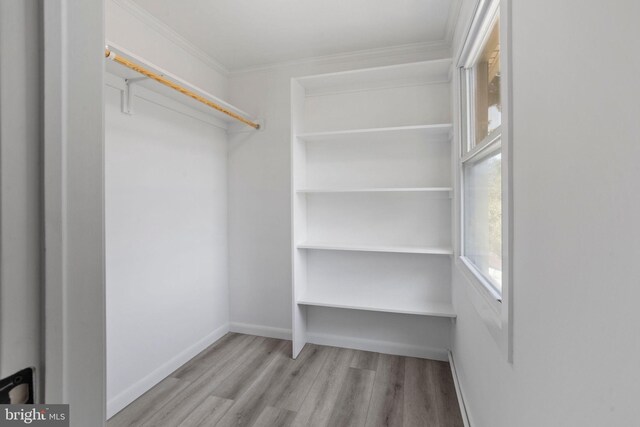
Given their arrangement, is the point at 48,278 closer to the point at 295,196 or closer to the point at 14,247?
the point at 14,247

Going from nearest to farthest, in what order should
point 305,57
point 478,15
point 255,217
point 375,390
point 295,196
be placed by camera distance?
point 478,15 → point 375,390 → point 295,196 → point 305,57 → point 255,217

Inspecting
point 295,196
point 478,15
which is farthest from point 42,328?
point 295,196

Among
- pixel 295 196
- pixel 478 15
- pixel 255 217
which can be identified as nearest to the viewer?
pixel 478 15

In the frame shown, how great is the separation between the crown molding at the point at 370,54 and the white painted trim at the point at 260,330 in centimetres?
246

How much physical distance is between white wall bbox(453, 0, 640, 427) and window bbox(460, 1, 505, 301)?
238 mm

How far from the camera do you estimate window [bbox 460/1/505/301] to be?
4.05 feet

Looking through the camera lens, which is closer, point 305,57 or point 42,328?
point 42,328

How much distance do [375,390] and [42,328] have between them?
2.04 meters

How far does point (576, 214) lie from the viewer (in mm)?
597

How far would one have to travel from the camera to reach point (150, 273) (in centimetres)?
203

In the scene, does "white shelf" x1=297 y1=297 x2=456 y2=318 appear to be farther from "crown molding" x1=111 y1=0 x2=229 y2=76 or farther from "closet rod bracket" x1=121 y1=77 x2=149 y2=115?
"crown molding" x1=111 y1=0 x2=229 y2=76

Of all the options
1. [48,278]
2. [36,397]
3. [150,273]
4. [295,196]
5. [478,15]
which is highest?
[478,15]

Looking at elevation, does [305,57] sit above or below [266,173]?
above

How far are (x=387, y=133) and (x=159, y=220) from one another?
1.83 metres
